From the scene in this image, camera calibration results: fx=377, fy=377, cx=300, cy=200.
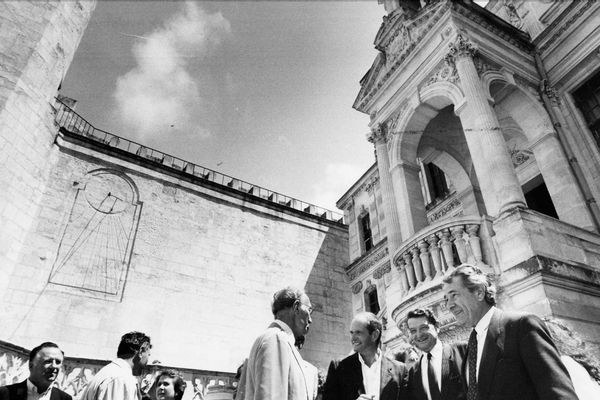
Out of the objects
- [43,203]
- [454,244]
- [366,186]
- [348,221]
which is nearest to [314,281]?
[348,221]

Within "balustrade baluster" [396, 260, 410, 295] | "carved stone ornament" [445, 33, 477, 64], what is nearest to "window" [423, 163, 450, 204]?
"carved stone ornament" [445, 33, 477, 64]

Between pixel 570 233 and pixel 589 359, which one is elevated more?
pixel 570 233

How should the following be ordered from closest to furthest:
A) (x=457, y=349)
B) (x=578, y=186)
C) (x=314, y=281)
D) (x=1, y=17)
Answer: (x=457, y=349), (x=578, y=186), (x=1, y=17), (x=314, y=281)

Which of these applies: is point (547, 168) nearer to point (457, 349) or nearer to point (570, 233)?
point (570, 233)

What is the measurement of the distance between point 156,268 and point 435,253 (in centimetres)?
943

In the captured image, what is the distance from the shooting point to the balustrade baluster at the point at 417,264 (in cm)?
830

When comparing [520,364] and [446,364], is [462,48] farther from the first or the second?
[520,364]

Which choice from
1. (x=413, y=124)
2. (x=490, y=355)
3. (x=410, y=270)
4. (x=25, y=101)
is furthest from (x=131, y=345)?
(x=25, y=101)

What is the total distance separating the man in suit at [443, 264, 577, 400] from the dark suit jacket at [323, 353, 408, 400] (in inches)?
39.1

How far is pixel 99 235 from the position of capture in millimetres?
12438

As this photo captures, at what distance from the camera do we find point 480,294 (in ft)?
8.22

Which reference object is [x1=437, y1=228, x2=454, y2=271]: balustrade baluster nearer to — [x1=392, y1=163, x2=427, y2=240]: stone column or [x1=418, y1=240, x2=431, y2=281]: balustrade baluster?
[x1=418, y1=240, x2=431, y2=281]: balustrade baluster

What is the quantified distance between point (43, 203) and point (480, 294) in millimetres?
13057

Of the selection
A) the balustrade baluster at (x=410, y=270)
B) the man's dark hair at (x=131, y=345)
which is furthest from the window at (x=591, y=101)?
the man's dark hair at (x=131, y=345)
